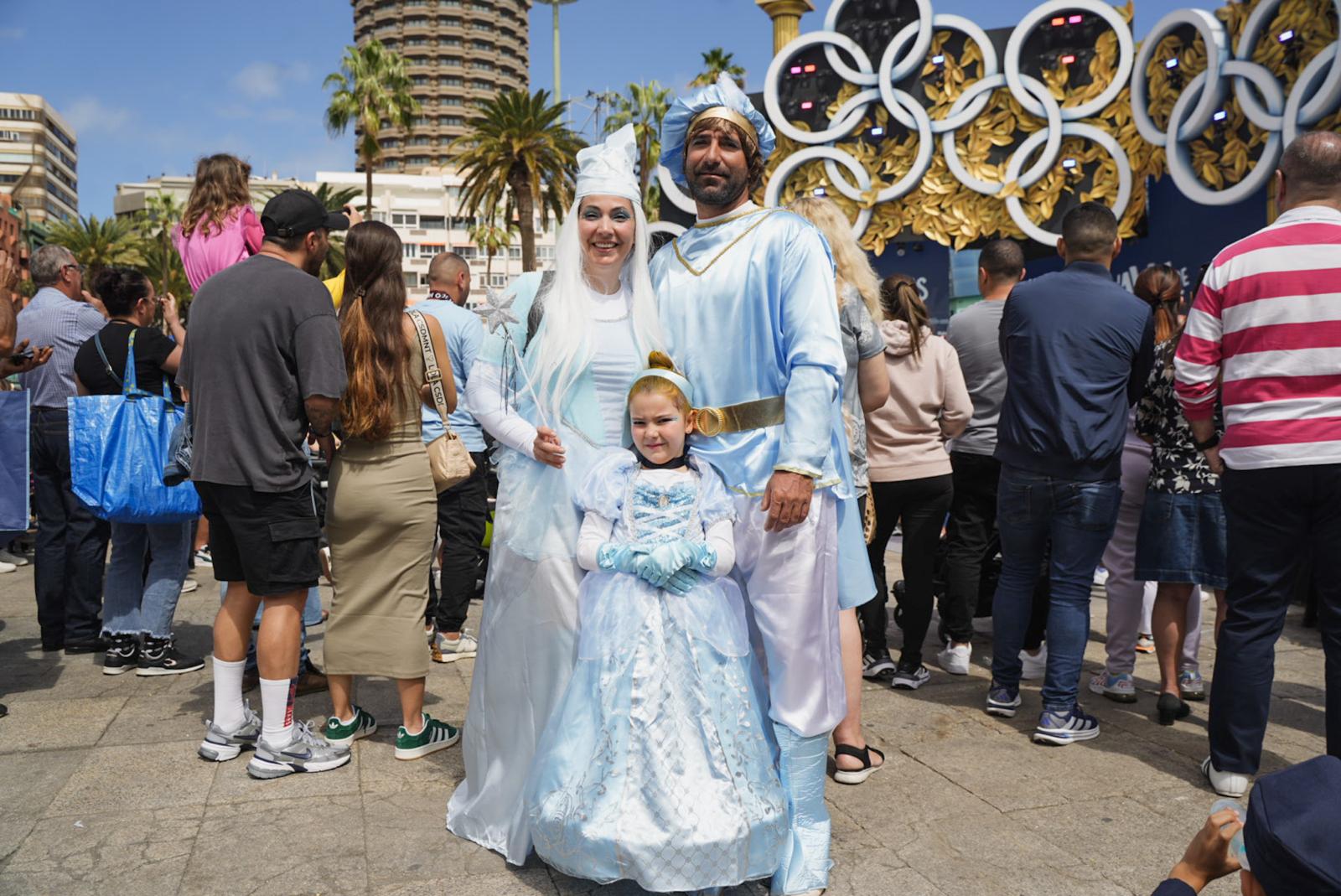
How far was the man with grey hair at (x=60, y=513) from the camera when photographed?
215 inches

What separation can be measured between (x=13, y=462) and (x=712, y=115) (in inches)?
127

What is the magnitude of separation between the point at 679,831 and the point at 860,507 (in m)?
2.15

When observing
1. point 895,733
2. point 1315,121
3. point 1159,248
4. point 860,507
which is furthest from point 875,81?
point 895,733

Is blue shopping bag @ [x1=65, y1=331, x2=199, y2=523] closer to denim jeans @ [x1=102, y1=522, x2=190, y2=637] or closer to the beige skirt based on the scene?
denim jeans @ [x1=102, y1=522, x2=190, y2=637]

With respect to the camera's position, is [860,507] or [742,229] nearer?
[742,229]

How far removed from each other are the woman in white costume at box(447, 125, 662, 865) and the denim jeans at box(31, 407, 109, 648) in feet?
10.8

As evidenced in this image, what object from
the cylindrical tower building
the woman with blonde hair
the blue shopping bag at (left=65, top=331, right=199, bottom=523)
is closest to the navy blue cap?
the woman with blonde hair

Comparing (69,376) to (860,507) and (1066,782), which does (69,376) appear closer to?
(860,507)

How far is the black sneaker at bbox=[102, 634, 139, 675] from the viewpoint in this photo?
5020 millimetres

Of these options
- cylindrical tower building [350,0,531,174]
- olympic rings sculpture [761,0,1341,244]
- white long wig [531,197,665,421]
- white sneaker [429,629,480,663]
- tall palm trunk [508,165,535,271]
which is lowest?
white sneaker [429,629,480,663]

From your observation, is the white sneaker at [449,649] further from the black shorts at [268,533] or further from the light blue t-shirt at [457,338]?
the black shorts at [268,533]

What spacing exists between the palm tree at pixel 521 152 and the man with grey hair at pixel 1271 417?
80.0ft

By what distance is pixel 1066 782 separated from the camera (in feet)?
11.8

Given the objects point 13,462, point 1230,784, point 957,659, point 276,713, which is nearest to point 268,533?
point 276,713
